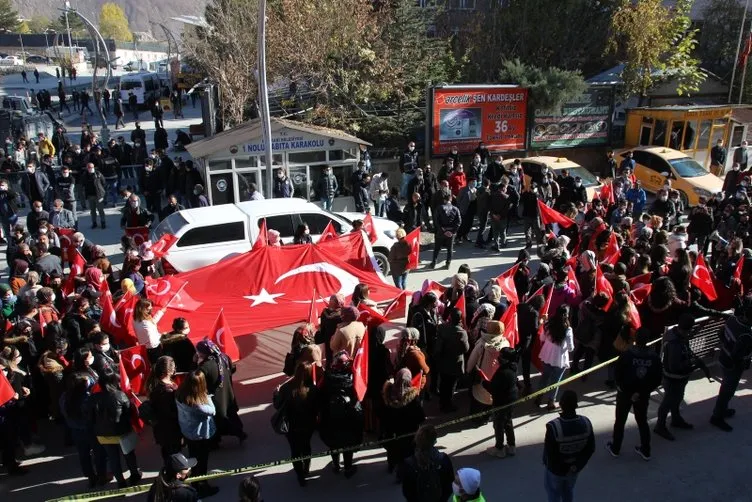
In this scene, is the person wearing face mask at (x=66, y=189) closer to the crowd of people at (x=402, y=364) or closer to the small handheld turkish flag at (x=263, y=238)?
the crowd of people at (x=402, y=364)

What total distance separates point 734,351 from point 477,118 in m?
13.7

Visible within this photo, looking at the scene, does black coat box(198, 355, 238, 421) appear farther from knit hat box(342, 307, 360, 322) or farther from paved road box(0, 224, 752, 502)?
→ knit hat box(342, 307, 360, 322)

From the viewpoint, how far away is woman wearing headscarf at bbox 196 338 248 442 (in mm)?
6465

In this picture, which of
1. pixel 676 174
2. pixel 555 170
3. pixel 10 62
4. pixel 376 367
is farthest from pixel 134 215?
pixel 10 62

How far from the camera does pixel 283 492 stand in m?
6.53

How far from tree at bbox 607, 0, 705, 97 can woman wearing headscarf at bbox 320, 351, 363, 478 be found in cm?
2176

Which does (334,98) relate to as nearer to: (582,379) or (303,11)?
(303,11)

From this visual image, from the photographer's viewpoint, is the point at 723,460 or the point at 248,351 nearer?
the point at 723,460

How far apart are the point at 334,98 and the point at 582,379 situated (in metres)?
16.9

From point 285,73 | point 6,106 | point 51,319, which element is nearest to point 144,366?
point 51,319

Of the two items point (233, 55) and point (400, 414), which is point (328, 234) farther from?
point (233, 55)

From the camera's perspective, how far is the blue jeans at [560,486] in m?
5.68

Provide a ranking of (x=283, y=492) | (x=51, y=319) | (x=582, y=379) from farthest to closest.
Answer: (x=582, y=379) → (x=51, y=319) → (x=283, y=492)

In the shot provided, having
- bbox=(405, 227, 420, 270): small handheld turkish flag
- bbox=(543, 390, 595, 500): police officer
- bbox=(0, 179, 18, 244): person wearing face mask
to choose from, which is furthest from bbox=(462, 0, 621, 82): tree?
bbox=(543, 390, 595, 500): police officer
